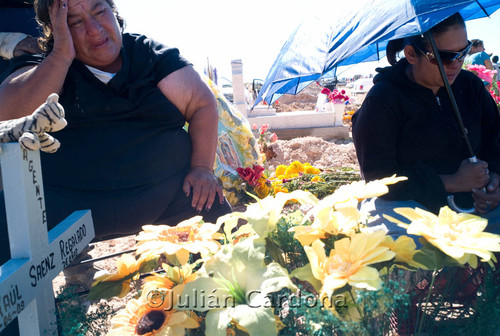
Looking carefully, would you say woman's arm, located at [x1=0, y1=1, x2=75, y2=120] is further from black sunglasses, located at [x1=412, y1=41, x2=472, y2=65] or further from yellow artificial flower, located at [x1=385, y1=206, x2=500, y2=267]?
black sunglasses, located at [x1=412, y1=41, x2=472, y2=65]

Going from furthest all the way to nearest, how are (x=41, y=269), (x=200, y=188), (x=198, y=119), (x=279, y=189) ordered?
(x=279, y=189) → (x=198, y=119) → (x=200, y=188) → (x=41, y=269)

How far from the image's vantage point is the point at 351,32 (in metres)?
1.96

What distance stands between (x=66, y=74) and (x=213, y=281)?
1.35m

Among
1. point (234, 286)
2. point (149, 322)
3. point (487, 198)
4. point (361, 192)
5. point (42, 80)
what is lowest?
point (487, 198)

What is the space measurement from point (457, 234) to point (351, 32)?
1447 mm

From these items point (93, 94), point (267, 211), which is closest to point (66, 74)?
point (93, 94)

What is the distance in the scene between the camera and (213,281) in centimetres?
73

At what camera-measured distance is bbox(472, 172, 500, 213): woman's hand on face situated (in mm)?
1914

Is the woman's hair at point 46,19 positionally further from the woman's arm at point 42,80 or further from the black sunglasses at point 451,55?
the black sunglasses at point 451,55

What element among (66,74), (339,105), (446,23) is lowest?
(339,105)

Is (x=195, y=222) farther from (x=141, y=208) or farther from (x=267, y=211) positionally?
(x=141, y=208)

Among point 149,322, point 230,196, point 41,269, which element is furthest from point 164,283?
point 230,196

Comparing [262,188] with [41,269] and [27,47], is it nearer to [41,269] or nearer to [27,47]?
[27,47]

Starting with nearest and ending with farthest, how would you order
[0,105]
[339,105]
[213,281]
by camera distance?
1. [213,281]
2. [0,105]
3. [339,105]
